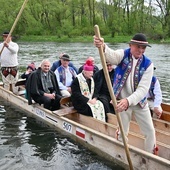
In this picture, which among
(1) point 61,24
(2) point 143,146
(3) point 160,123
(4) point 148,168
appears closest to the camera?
(4) point 148,168

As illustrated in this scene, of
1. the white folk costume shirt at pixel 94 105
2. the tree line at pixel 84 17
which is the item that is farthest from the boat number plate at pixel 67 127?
the tree line at pixel 84 17

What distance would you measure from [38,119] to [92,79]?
1.98 m

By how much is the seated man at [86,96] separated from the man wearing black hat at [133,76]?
6.81 ft

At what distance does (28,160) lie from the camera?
600 centimetres

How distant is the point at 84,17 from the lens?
52.8 metres

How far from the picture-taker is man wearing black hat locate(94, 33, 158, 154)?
4355 millimetres

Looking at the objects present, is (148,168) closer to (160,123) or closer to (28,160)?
(160,123)

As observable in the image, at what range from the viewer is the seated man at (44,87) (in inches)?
297

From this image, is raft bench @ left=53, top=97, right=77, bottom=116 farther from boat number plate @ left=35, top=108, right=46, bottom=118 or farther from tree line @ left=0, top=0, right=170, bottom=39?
tree line @ left=0, top=0, right=170, bottom=39

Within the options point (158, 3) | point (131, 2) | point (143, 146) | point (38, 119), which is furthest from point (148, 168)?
point (131, 2)

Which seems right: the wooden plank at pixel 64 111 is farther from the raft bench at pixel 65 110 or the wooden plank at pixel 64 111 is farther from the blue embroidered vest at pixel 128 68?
the blue embroidered vest at pixel 128 68

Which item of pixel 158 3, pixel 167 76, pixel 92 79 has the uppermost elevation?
pixel 158 3

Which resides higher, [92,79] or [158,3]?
[158,3]

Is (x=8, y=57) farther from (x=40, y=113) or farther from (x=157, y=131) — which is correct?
(x=157, y=131)
